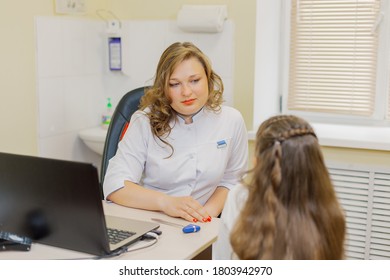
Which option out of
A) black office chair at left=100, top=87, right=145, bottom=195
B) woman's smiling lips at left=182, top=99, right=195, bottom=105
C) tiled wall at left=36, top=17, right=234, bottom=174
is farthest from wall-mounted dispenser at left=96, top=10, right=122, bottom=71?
woman's smiling lips at left=182, top=99, right=195, bottom=105

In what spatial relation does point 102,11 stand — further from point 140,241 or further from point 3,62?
point 140,241

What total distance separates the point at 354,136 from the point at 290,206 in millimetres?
1680

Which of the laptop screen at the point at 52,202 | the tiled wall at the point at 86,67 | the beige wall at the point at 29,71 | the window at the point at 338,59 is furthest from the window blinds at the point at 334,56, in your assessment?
the laptop screen at the point at 52,202

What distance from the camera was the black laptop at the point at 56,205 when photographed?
130 centimetres

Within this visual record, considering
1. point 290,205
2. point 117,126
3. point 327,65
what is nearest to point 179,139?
point 117,126

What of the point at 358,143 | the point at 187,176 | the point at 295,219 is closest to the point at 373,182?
the point at 358,143

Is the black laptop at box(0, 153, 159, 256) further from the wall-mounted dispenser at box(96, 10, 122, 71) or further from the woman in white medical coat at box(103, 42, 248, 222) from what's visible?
the wall-mounted dispenser at box(96, 10, 122, 71)

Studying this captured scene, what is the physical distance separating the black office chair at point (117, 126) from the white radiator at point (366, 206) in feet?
3.58

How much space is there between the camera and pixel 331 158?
9.00 ft

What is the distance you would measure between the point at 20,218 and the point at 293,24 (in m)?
2.00

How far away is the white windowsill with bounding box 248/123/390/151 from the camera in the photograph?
103 inches

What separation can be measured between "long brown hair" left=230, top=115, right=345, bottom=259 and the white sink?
195cm

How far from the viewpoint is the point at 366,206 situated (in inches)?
106

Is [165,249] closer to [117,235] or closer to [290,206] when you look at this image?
[117,235]
